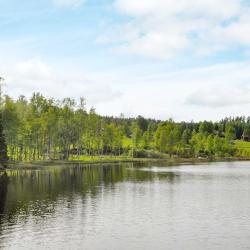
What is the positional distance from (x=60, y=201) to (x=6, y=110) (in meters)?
77.1

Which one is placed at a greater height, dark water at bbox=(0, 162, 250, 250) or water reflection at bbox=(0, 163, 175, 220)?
water reflection at bbox=(0, 163, 175, 220)

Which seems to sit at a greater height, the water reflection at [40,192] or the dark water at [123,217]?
the water reflection at [40,192]

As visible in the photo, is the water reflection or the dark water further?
the water reflection

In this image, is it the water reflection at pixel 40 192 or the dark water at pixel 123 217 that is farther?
the water reflection at pixel 40 192

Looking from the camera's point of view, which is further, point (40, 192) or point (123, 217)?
point (40, 192)

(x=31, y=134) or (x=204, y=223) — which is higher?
(x=31, y=134)

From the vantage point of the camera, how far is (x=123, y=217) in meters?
57.3

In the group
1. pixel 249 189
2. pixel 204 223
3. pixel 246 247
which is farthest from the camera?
pixel 249 189

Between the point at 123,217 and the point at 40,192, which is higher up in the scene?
the point at 40,192

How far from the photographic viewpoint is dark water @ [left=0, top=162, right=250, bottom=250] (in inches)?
1734

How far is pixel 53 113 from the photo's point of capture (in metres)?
183

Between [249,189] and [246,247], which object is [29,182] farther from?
[246,247]

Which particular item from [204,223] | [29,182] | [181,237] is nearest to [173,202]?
[204,223]

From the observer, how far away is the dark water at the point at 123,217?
44.0m
